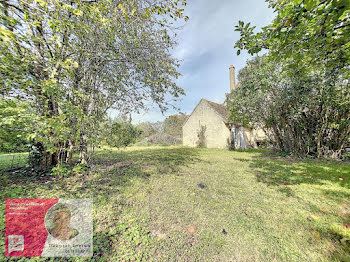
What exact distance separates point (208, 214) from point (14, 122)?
425 centimetres

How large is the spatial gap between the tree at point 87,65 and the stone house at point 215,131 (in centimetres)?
1048

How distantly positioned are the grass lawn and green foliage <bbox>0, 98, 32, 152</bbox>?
41.8 inches

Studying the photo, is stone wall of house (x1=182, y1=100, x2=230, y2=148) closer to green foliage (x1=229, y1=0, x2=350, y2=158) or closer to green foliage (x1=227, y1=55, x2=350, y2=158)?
green foliage (x1=229, y1=0, x2=350, y2=158)

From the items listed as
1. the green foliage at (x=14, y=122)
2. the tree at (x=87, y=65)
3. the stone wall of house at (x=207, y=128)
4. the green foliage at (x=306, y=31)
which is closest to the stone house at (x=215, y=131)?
the stone wall of house at (x=207, y=128)

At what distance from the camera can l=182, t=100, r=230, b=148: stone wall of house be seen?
14.3m

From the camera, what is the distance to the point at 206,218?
2.49 meters

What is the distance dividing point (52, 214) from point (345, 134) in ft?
39.6

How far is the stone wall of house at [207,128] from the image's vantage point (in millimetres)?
14273

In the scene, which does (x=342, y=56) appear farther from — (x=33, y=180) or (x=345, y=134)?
(x=33, y=180)

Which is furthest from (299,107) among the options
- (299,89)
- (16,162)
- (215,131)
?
(16,162)

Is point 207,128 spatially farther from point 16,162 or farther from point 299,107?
point 16,162

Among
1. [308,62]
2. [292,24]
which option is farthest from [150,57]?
[308,62]

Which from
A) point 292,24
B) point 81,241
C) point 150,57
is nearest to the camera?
point 81,241

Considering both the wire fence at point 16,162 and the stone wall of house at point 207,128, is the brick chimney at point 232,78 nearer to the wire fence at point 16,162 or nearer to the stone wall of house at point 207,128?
the stone wall of house at point 207,128
